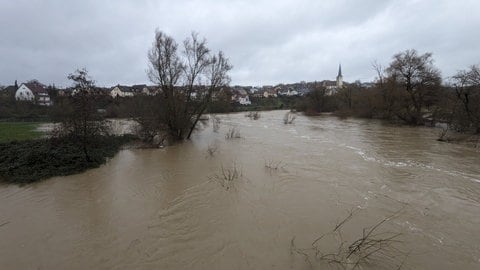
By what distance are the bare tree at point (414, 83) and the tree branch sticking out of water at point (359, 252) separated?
2887 centimetres

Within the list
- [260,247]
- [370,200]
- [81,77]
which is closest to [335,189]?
[370,200]

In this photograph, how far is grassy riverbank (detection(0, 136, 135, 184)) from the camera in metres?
10.6

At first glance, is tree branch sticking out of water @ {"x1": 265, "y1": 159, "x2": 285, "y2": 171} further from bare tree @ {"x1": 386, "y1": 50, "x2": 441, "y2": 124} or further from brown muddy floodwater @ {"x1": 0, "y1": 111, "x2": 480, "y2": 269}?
bare tree @ {"x1": 386, "y1": 50, "x2": 441, "y2": 124}

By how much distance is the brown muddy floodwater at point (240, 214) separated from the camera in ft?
17.3

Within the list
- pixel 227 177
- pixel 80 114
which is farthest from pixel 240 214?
pixel 80 114

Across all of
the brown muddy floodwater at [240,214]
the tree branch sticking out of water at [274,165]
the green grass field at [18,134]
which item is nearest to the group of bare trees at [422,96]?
the brown muddy floodwater at [240,214]

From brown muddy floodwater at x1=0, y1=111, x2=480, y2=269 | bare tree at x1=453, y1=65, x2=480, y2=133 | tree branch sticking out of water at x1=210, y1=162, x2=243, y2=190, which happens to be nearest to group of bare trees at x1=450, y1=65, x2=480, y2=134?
bare tree at x1=453, y1=65, x2=480, y2=133

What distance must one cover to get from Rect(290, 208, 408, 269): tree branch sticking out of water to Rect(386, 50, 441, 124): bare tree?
28867mm

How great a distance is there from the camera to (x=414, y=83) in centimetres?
3125

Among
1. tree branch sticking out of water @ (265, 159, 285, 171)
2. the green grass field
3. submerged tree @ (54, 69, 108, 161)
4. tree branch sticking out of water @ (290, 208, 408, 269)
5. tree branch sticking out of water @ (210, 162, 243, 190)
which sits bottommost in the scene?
tree branch sticking out of water @ (290, 208, 408, 269)

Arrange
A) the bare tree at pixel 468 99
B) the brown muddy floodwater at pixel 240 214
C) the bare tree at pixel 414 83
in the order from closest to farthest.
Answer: the brown muddy floodwater at pixel 240 214
the bare tree at pixel 468 99
the bare tree at pixel 414 83

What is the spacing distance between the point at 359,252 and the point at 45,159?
12.3 m

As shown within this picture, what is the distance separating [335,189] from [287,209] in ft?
7.86

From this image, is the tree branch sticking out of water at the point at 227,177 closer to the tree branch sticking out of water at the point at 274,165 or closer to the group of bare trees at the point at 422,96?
the tree branch sticking out of water at the point at 274,165
